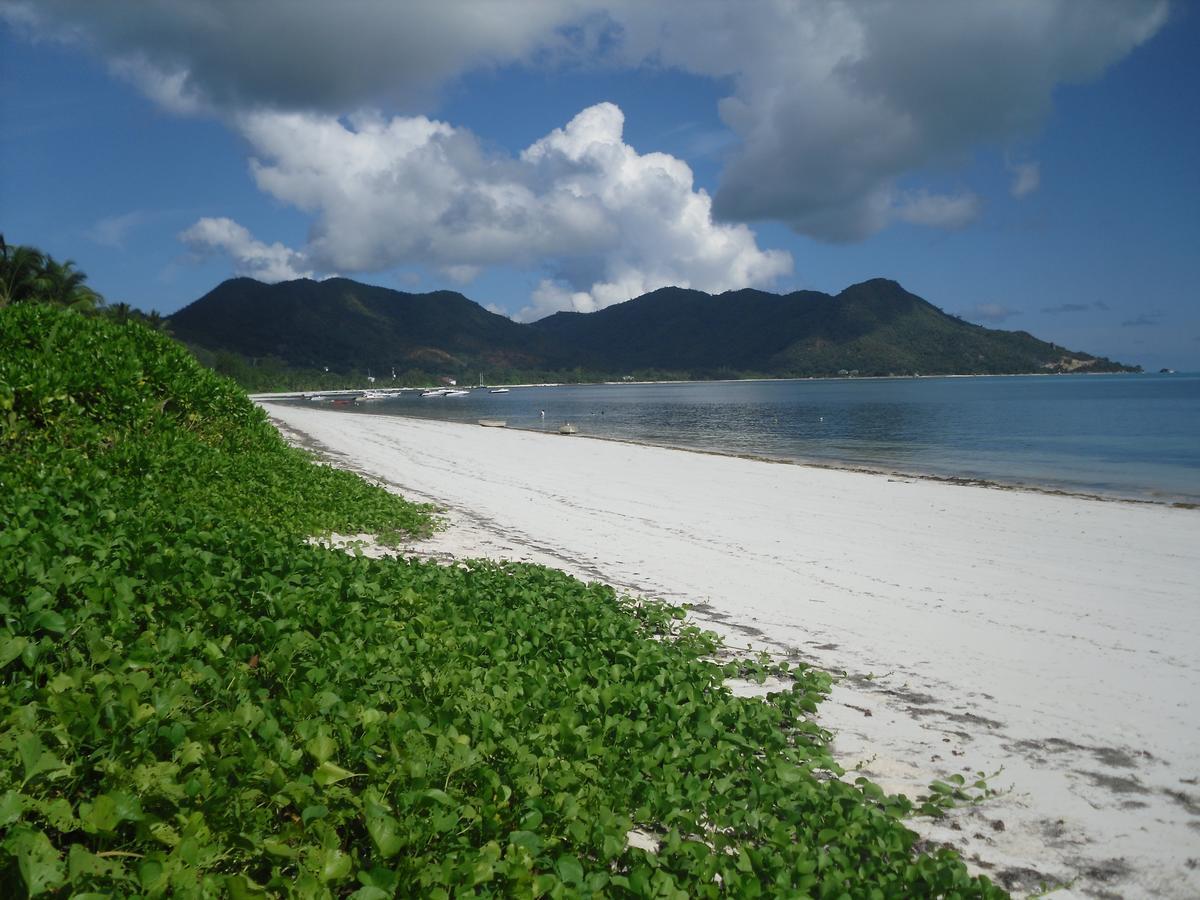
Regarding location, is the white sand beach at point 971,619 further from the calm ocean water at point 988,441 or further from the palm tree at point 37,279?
the palm tree at point 37,279

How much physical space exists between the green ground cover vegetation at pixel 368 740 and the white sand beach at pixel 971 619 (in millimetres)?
812

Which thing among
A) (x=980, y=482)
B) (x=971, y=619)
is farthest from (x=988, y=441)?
(x=971, y=619)

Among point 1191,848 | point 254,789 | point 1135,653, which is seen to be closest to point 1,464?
point 254,789

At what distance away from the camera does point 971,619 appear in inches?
332

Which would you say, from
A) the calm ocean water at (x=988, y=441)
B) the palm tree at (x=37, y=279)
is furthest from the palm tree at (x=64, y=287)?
the calm ocean water at (x=988, y=441)

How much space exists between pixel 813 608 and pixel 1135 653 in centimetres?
319

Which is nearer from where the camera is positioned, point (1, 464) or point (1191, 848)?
point (1191, 848)

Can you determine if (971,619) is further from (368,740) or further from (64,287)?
(64,287)

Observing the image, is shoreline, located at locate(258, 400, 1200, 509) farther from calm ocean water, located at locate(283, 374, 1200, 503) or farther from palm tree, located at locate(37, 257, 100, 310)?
palm tree, located at locate(37, 257, 100, 310)

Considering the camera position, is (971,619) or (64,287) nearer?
(971,619)

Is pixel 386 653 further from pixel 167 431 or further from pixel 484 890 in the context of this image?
pixel 167 431

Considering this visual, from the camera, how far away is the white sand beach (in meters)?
4.40

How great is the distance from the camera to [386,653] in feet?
15.0

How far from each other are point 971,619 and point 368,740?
24.2ft
